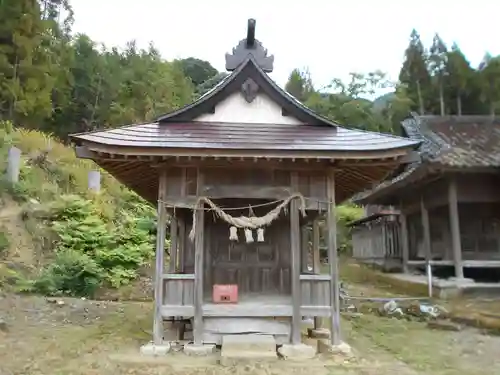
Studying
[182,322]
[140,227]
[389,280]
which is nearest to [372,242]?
[389,280]

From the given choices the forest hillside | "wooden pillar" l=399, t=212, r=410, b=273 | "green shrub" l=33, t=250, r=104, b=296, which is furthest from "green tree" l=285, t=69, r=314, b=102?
"green shrub" l=33, t=250, r=104, b=296

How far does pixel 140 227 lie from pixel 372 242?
46.4 ft

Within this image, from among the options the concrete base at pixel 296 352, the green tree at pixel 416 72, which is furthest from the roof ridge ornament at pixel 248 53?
the green tree at pixel 416 72

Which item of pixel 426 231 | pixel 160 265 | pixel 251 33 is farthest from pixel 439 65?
pixel 160 265

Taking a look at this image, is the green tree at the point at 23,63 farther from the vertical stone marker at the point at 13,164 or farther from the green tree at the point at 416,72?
the green tree at the point at 416,72

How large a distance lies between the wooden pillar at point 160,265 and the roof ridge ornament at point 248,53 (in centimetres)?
316

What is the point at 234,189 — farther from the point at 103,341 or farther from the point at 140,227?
the point at 140,227

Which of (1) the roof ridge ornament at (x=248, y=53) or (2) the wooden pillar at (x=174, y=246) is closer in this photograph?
(1) the roof ridge ornament at (x=248, y=53)

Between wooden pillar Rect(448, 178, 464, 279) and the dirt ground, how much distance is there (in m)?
4.18

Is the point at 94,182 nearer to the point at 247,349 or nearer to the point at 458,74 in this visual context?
the point at 247,349

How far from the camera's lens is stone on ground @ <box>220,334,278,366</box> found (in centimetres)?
760

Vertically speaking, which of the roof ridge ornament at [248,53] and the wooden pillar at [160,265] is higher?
the roof ridge ornament at [248,53]

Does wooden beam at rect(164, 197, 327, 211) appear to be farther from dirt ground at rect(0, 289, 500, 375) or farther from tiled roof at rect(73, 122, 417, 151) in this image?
dirt ground at rect(0, 289, 500, 375)

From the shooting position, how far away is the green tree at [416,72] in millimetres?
40394
